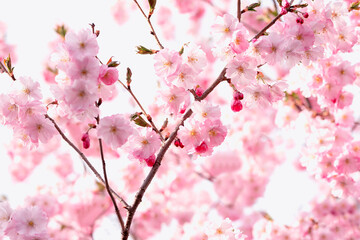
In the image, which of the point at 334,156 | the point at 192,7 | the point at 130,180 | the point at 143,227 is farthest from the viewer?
the point at 192,7

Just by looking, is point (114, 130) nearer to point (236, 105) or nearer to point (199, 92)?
point (199, 92)

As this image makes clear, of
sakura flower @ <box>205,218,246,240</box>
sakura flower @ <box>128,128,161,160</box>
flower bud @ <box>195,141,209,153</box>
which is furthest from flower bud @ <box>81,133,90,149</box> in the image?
sakura flower @ <box>205,218,246,240</box>

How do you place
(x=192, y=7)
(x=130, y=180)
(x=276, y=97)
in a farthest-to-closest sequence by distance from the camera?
(x=192, y=7)
(x=130, y=180)
(x=276, y=97)

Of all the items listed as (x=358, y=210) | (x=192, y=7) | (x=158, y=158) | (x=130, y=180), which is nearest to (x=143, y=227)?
(x=130, y=180)

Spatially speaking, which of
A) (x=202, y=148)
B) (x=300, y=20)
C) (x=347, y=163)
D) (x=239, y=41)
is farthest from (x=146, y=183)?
(x=347, y=163)

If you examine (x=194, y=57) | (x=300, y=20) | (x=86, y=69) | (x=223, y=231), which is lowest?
(x=223, y=231)

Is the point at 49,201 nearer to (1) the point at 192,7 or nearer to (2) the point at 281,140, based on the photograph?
(1) the point at 192,7

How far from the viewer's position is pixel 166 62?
7.13ft

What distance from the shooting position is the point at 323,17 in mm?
2492

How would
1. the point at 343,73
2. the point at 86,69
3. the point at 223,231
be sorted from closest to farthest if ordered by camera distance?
the point at 86,69 < the point at 223,231 < the point at 343,73

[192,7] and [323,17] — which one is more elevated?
[192,7]

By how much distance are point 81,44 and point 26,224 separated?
123 cm

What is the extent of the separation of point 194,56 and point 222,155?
20.0ft

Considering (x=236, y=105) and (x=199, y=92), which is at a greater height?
(x=199, y=92)
